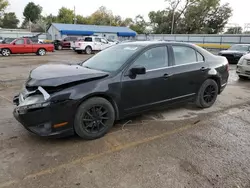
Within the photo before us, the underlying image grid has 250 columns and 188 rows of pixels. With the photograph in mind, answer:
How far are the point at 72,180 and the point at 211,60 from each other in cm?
400

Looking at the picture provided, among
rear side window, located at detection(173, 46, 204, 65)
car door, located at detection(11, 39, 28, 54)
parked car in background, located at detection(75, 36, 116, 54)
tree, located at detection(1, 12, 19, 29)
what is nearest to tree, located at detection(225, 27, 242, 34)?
parked car in background, located at detection(75, 36, 116, 54)

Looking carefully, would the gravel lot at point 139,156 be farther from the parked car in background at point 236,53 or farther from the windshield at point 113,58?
the parked car in background at point 236,53

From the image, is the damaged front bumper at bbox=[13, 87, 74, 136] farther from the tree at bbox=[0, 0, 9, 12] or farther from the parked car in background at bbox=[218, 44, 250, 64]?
the tree at bbox=[0, 0, 9, 12]

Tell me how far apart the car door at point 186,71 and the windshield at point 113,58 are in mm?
837

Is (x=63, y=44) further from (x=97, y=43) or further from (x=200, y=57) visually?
(x=200, y=57)

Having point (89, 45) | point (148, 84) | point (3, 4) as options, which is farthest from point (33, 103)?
point (3, 4)

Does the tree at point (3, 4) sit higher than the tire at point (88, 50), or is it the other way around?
the tree at point (3, 4)

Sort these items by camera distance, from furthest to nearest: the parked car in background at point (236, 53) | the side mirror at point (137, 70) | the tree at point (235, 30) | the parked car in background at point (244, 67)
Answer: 1. the tree at point (235, 30)
2. the parked car in background at point (236, 53)
3. the parked car in background at point (244, 67)
4. the side mirror at point (137, 70)

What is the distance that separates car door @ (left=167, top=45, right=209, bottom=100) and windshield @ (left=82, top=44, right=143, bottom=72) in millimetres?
837

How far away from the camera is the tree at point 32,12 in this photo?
2960 inches

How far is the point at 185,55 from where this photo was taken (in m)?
4.62

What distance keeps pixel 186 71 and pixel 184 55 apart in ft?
1.22

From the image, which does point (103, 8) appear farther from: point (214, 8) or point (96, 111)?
point (96, 111)

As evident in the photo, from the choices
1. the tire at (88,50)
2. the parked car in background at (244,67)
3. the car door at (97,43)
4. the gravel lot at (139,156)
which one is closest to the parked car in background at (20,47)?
the tire at (88,50)
